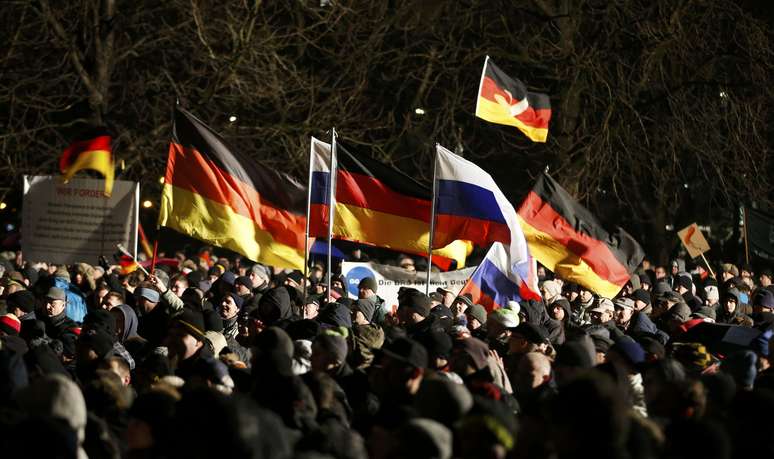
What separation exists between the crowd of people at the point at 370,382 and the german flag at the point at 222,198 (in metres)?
0.58

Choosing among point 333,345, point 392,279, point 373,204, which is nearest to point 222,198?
point 373,204

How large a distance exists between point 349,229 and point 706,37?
1385 centimetres

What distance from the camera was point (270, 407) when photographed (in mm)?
6023

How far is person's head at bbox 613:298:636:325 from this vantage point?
11695 mm

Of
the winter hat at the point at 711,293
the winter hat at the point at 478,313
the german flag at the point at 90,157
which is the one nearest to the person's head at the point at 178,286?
the german flag at the point at 90,157

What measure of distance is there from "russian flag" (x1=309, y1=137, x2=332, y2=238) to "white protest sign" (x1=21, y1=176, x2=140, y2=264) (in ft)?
10.3

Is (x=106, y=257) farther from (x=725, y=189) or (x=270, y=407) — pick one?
(x=725, y=189)

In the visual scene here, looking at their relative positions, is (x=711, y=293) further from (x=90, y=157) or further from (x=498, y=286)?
(x=90, y=157)

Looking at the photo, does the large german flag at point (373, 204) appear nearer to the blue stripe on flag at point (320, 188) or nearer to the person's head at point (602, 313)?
the blue stripe on flag at point (320, 188)

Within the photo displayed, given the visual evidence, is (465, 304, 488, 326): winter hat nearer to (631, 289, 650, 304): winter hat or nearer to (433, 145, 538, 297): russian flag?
(433, 145, 538, 297): russian flag

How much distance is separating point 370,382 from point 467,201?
510 centimetres

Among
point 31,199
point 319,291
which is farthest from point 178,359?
point 31,199

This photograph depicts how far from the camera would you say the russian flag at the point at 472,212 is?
39.1 ft

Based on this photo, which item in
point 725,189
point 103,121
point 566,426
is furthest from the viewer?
point 725,189
